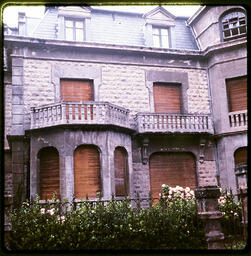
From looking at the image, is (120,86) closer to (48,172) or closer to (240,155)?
(48,172)

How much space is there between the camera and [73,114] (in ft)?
50.7

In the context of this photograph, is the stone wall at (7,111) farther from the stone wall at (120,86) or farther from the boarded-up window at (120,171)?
the boarded-up window at (120,171)

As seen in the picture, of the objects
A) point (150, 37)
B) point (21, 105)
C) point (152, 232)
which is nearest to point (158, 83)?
point (150, 37)

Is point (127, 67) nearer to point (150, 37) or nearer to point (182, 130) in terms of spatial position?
point (150, 37)

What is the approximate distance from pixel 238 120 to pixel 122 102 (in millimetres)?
5300

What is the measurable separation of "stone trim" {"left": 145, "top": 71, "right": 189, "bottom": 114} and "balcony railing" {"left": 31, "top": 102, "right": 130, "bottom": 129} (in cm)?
314

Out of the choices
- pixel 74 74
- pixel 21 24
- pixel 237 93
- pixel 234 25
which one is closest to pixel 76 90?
pixel 74 74

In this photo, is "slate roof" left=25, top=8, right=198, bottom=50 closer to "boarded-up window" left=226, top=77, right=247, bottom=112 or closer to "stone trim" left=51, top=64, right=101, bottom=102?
"stone trim" left=51, top=64, right=101, bottom=102

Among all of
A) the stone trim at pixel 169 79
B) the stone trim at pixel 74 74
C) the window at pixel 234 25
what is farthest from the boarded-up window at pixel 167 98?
the window at pixel 234 25

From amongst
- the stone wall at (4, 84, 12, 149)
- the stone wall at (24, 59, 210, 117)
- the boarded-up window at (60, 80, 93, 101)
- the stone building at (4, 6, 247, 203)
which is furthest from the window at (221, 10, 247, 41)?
the stone wall at (4, 84, 12, 149)

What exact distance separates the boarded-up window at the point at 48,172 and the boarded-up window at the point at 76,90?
263 cm

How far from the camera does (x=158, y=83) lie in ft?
61.4

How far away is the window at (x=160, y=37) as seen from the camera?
19531 millimetres

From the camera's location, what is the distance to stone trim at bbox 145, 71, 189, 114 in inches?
724
